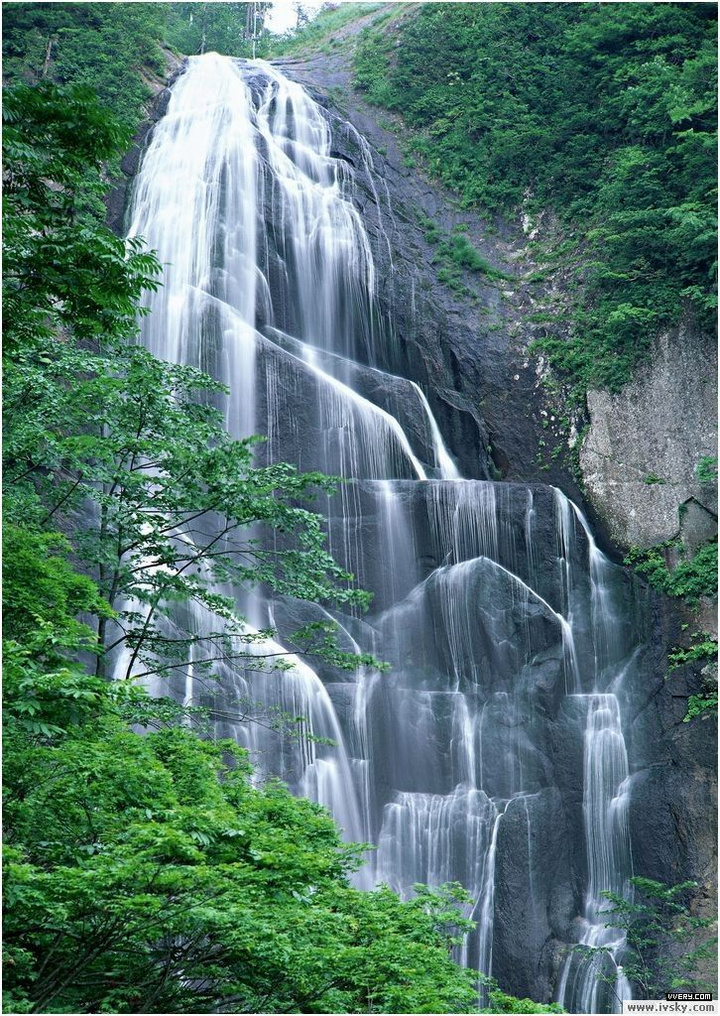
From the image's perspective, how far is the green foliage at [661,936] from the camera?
13.3 m

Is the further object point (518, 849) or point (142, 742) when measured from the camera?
point (518, 849)

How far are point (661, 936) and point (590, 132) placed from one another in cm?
1935

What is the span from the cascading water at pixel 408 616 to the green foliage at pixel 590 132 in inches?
202

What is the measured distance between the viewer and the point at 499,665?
15.7m

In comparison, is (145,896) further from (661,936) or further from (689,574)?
(689,574)

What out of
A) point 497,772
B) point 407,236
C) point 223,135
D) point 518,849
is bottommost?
point 518,849

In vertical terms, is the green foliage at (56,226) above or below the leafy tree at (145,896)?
above

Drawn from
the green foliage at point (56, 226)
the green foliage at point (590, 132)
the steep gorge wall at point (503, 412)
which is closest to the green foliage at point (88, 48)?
the steep gorge wall at point (503, 412)

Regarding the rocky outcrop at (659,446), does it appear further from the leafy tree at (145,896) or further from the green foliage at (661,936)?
the leafy tree at (145,896)

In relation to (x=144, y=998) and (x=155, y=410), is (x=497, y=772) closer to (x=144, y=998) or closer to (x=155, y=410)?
(x=155, y=410)

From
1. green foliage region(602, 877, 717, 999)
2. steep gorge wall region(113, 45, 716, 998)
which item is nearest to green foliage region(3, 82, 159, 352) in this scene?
steep gorge wall region(113, 45, 716, 998)

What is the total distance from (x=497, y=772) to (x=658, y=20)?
1858 centimetres

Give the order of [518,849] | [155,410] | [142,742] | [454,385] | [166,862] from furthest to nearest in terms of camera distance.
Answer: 1. [454,385]
2. [518,849]
3. [155,410]
4. [142,742]
5. [166,862]

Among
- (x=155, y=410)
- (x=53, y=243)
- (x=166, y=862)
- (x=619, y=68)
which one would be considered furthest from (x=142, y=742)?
(x=619, y=68)
